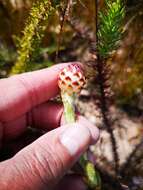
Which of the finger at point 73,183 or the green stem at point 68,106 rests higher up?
the green stem at point 68,106

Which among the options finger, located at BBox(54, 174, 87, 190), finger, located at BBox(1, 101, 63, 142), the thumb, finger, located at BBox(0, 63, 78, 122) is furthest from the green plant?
finger, located at BBox(54, 174, 87, 190)

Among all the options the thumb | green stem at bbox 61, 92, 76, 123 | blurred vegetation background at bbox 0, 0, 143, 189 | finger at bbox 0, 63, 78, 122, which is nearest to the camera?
the thumb

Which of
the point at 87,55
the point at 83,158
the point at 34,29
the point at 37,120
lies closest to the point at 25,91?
the point at 37,120

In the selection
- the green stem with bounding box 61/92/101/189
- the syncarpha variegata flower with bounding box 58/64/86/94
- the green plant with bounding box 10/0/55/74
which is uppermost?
the green plant with bounding box 10/0/55/74

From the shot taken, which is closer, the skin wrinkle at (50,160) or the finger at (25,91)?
the skin wrinkle at (50,160)

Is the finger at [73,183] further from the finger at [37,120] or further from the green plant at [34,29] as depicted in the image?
the green plant at [34,29]

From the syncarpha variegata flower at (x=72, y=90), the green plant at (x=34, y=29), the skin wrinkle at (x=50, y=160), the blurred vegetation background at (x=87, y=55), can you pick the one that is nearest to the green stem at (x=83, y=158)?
the syncarpha variegata flower at (x=72, y=90)

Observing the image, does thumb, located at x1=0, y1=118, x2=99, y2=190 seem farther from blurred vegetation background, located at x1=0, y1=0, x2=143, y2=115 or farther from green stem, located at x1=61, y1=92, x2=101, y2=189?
blurred vegetation background, located at x1=0, y1=0, x2=143, y2=115

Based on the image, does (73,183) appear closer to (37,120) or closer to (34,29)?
(37,120)
